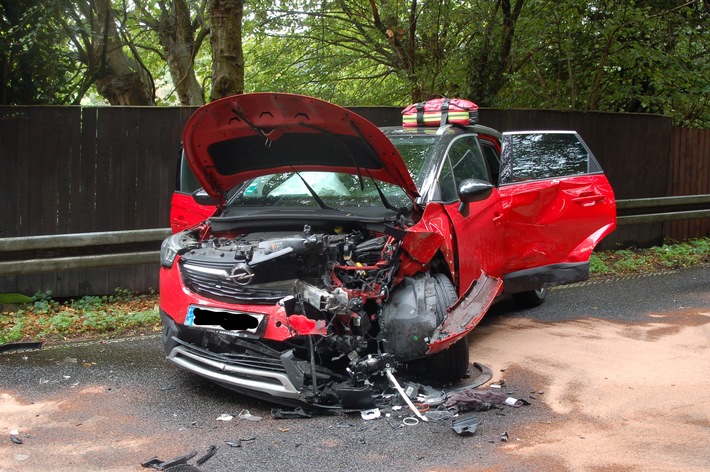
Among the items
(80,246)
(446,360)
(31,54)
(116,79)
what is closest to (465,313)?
(446,360)

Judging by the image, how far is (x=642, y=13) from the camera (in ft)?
42.5

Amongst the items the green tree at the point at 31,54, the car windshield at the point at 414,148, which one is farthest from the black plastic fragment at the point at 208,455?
the green tree at the point at 31,54

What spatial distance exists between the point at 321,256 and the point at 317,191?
1.15 meters

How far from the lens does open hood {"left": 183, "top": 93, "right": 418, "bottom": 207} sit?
5188 mm

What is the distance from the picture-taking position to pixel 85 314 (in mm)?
8023

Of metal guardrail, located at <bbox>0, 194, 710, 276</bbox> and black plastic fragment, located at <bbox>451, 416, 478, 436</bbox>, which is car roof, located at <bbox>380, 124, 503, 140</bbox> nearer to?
metal guardrail, located at <bbox>0, 194, 710, 276</bbox>

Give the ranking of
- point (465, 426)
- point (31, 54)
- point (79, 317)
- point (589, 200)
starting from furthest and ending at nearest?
1. point (31, 54)
2. point (79, 317)
3. point (589, 200)
4. point (465, 426)

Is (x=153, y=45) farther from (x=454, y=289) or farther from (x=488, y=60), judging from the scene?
(x=454, y=289)

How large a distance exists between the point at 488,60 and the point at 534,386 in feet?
29.8

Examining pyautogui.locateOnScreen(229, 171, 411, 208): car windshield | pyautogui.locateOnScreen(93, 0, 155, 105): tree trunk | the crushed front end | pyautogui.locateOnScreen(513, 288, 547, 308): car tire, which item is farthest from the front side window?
pyautogui.locateOnScreen(93, 0, 155, 105): tree trunk

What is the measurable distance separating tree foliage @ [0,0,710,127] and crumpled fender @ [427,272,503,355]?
6.84 meters

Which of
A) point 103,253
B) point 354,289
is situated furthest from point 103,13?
point 354,289

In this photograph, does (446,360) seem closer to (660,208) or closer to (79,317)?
(79,317)

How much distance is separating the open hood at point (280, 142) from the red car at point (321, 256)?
1 centimetres
